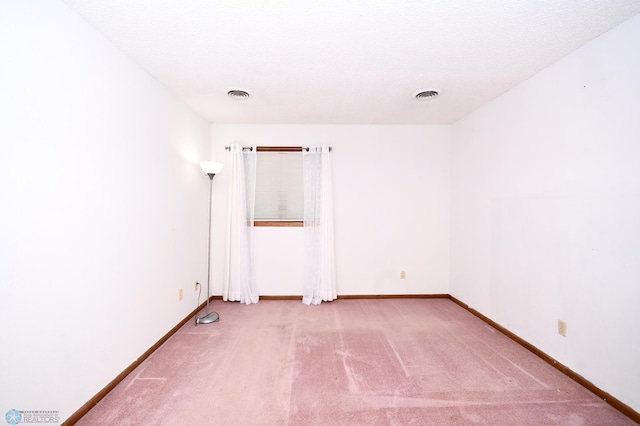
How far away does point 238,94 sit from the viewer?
2.83m

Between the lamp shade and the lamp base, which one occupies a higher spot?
the lamp shade

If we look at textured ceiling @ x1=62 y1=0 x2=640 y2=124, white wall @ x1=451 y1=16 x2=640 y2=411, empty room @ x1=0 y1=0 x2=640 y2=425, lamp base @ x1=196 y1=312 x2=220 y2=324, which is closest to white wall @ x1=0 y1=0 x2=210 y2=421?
empty room @ x1=0 y1=0 x2=640 y2=425

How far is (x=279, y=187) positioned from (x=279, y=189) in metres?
0.03

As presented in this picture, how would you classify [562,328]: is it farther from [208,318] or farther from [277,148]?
[277,148]

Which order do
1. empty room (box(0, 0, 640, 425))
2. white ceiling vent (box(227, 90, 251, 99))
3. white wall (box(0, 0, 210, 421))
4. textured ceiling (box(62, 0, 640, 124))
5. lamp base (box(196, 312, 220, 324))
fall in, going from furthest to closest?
lamp base (box(196, 312, 220, 324)), white ceiling vent (box(227, 90, 251, 99)), textured ceiling (box(62, 0, 640, 124)), empty room (box(0, 0, 640, 425)), white wall (box(0, 0, 210, 421))

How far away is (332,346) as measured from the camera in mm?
2572

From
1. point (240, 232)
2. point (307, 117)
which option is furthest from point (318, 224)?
point (307, 117)

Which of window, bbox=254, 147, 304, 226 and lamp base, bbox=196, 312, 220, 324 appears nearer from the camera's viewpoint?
lamp base, bbox=196, 312, 220, 324

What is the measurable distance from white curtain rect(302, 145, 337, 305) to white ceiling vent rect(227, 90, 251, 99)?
116 cm

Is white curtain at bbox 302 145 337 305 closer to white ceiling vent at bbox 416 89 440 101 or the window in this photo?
the window

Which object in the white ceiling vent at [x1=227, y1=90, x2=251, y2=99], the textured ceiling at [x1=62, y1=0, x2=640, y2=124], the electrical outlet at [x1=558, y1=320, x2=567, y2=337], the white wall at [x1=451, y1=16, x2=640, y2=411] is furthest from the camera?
the white ceiling vent at [x1=227, y1=90, x2=251, y2=99]

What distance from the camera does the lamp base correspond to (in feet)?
10.1

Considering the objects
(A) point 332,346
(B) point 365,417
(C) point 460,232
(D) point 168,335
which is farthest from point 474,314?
(D) point 168,335

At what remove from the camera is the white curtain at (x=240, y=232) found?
378 centimetres
